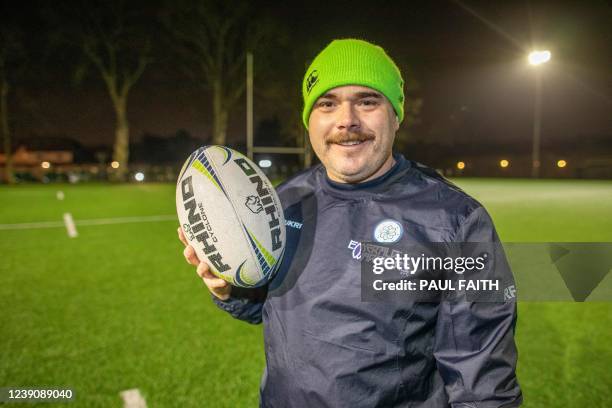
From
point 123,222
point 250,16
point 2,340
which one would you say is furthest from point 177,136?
point 2,340

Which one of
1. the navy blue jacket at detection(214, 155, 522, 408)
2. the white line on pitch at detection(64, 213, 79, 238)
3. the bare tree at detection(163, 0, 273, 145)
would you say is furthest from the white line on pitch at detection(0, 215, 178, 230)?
the bare tree at detection(163, 0, 273, 145)

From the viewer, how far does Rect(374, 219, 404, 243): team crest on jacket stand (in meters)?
1.41

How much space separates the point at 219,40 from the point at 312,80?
2998 cm

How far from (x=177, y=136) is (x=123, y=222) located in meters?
85.0

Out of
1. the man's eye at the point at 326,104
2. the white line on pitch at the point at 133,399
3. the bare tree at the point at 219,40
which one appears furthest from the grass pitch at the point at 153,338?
the bare tree at the point at 219,40

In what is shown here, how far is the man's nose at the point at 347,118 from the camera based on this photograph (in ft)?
4.85

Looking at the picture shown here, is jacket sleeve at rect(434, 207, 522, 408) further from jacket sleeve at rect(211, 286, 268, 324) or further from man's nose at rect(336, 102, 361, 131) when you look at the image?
jacket sleeve at rect(211, 286, 268, 324)

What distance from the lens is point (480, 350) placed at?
4.14 feet

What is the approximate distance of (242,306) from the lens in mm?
1818

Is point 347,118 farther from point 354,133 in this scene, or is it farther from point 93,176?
point 93,176

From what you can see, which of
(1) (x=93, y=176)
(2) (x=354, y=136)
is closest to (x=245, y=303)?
(2) (x=354, y=136)

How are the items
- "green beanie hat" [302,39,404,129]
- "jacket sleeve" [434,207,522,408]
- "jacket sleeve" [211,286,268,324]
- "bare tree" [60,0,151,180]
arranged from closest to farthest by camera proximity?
"jacket sleeve" [434,207,522,408], "green beanie hat" [302,39,404,129], "jacket sleeve" [211,286,268,324], "bare tree" [60,0,151,180]

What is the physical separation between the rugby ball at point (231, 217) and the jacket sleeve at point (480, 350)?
0.71m

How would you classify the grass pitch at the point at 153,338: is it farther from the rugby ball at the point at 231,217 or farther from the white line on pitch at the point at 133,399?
the rugby ball at the point at 231,217
